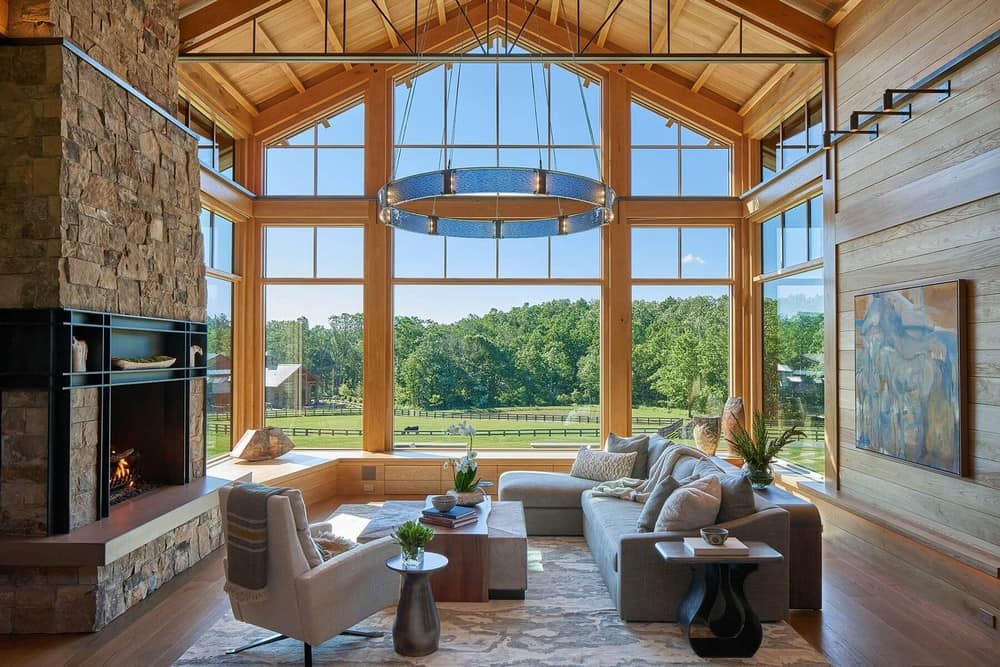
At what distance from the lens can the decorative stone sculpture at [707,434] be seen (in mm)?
8508

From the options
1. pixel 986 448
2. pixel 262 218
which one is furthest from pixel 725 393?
pixel 262 218

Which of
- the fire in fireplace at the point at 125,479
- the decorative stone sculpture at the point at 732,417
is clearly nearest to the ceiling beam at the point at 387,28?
the fire in fireplace at the point at 125,479

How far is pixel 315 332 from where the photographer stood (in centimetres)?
882

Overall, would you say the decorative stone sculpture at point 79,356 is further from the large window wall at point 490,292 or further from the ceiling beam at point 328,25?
the large window wall at point 490,292

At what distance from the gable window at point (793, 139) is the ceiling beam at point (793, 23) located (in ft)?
2.30

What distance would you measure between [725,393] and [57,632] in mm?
7338

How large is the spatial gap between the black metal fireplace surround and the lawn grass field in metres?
2.89

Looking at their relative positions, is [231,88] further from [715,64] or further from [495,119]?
[715,64]

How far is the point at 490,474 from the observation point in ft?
27.5

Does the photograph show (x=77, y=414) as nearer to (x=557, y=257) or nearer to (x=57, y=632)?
(x=57, y=632)

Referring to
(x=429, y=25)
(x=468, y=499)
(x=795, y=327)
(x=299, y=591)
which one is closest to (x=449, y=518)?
(x=468, y=499)

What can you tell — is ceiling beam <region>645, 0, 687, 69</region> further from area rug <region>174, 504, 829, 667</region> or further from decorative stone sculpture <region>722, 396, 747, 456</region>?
area rug <region>174, 504, 829, 667</region>

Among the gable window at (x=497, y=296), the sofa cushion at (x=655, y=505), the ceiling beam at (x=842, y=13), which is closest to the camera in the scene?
the sofa cushion at (x=655, y=505)

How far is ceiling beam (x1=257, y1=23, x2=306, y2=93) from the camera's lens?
7418mm
